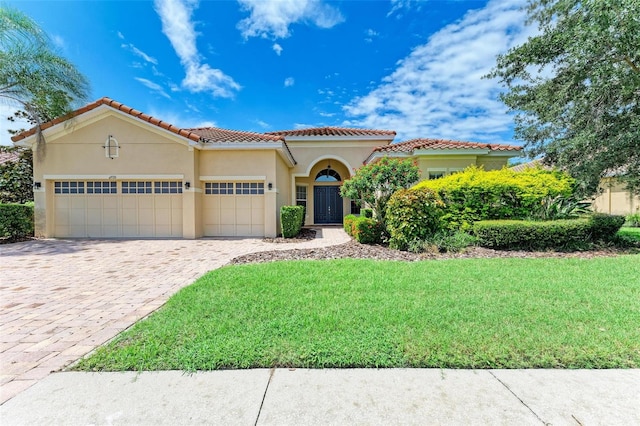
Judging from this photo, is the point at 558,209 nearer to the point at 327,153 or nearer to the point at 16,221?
the point at 327,153

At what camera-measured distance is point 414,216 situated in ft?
31.0

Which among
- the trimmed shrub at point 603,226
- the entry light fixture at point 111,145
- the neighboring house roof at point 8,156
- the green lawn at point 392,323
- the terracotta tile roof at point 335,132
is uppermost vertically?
the terracotta tile roof at point 335,132

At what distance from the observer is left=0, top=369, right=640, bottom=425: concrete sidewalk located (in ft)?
7.22

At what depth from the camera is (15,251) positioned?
985 centimetres

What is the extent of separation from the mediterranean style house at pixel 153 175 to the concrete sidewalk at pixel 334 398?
10.9 metres

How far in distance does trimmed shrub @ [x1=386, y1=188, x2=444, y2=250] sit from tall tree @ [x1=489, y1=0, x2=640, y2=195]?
18.7ft

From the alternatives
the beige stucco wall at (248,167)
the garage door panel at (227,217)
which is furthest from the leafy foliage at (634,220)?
the garage door panel at (227,217)

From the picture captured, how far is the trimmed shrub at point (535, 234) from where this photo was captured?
29.2 feet

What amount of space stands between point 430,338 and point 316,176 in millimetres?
17440

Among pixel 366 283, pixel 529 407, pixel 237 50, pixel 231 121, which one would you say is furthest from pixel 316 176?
pixel 529 407

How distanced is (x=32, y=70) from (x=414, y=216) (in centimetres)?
1817

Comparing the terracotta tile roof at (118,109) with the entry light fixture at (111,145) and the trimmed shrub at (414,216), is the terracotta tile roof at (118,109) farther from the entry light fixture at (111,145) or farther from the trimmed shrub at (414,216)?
the trimmed shrub at (414,216)

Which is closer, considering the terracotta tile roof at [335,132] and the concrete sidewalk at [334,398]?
the concrete sidewalk at [334,398]

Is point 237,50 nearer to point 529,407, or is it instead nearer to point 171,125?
point 171,125
